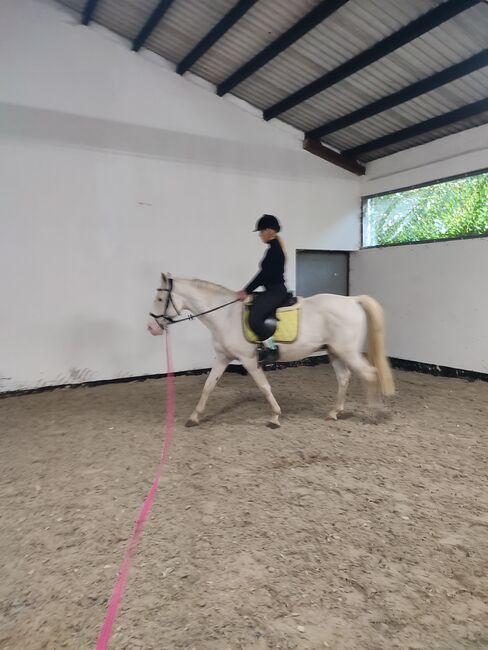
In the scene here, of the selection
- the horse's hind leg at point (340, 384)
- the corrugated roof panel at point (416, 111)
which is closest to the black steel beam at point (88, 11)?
the corrugated roof panel at point (416, 111)

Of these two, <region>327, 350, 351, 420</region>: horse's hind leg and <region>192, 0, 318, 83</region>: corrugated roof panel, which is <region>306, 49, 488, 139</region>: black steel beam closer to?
<region>192, 0, 318, 83</region>: corrugated roof panel

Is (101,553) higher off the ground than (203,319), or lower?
lower

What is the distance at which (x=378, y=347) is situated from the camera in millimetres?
3271

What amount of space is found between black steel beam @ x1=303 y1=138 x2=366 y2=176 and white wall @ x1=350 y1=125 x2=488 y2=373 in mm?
185

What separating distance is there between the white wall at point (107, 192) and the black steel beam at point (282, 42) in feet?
1.28

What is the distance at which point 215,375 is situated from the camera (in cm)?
332

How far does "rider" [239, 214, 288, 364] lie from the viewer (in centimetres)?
318

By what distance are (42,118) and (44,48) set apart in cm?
78

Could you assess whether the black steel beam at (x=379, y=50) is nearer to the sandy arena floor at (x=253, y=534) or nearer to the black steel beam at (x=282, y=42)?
the black steel beam at (x=282, y=42)

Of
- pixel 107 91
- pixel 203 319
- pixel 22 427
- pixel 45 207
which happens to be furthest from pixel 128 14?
pixel 22 427

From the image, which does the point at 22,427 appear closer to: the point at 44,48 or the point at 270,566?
the point at 270,566

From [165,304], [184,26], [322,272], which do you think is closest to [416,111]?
[322,272]

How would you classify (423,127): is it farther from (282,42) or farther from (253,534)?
(253,534)

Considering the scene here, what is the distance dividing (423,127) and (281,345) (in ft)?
12.2
